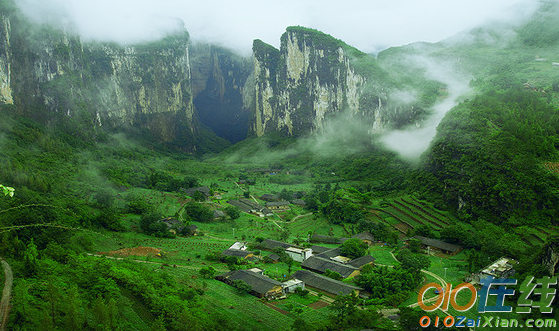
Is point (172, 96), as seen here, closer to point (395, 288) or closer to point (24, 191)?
point (24, 191)

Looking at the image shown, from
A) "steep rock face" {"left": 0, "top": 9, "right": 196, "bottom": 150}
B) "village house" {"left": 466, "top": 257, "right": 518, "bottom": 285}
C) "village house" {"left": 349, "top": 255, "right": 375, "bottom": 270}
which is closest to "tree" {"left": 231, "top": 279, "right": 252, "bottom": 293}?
"village house" {"left": 349, "top": 255, "right": 375, "bottom": 270}

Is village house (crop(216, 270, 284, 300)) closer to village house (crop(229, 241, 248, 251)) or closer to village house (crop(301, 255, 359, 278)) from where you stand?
village house (crop(301, 255, 359, 278))

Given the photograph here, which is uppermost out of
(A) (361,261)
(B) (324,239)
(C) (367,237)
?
(A) (361,261)

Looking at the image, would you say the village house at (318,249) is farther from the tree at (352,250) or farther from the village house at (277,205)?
the village house at (277,205)

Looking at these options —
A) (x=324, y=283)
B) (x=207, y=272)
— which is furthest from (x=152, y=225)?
(x=324, y=283)

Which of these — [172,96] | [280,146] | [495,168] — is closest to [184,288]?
[495,168]

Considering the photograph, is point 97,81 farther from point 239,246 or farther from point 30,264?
point 30,264
